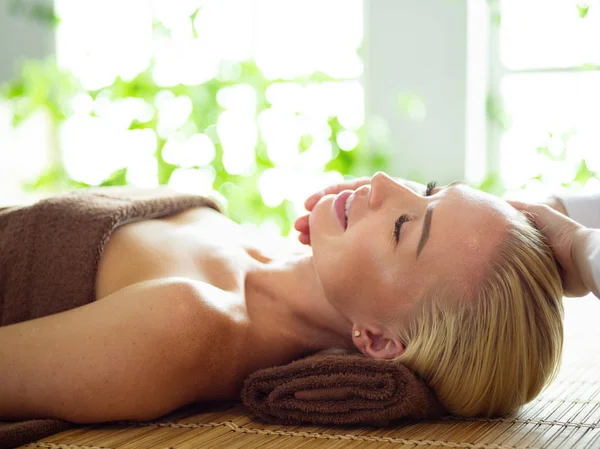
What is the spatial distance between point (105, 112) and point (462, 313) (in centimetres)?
309

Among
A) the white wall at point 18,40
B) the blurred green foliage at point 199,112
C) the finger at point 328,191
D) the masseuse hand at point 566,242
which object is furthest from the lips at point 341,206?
the white wall at point 18,40

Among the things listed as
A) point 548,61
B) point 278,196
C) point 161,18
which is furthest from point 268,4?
point 548,61

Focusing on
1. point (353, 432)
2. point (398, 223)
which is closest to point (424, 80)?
point (398, 223)

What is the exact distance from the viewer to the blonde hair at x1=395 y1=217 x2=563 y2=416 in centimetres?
129

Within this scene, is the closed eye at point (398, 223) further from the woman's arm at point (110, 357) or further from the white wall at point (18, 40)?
the white wall at point (18, 40)

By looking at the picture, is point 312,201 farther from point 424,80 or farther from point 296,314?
point 424,80

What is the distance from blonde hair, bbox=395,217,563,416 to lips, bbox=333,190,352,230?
0.26m

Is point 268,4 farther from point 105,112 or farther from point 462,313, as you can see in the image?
point 462,313

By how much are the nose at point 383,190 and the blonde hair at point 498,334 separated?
217mm

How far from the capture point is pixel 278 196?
3762 millimetres

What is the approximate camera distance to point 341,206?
1.56 meters

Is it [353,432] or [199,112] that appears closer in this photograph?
[353,432]

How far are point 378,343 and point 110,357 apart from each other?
1.63ft

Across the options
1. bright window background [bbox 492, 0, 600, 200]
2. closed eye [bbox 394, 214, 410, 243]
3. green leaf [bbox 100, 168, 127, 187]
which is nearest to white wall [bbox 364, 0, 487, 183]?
bright window background [bbox 492, 0, 600, 200]
